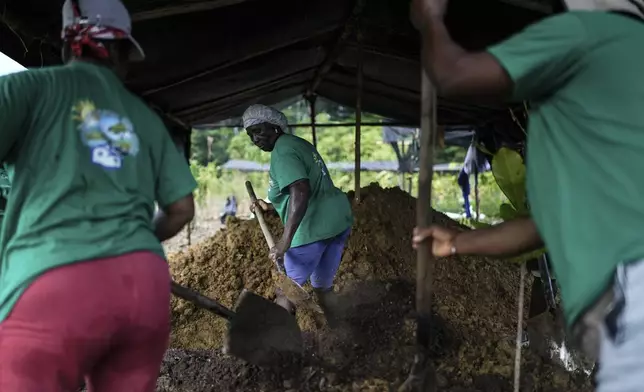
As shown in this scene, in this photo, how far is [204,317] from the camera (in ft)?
15.8

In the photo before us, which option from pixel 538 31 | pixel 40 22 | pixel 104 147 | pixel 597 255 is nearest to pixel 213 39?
pixel 40 22

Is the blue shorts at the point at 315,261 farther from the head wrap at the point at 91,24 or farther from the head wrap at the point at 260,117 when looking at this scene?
the head wrap at the point at 91,24

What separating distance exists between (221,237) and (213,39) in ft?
8.33

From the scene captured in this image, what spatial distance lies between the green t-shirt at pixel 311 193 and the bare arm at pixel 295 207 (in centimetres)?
5

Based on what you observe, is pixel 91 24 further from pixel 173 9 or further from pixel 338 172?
pixel 338 172

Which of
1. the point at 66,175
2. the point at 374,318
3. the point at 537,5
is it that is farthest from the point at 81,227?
the point at 374,318

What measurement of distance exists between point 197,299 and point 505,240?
4.88ft

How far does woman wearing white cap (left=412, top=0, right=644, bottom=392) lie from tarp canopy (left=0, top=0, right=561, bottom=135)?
1777mm

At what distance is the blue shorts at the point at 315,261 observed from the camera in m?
4.07

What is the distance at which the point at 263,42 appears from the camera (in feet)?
13.9

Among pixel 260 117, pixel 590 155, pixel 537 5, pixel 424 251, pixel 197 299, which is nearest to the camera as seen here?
pixel 590 155

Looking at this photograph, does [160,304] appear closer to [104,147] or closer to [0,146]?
[104,147]

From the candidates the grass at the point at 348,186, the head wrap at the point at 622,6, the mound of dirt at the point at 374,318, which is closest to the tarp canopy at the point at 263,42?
the mound of dirt at the point at 374,318

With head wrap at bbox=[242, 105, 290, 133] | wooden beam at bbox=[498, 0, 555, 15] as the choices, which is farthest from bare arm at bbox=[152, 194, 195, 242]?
head wrap at bbox=[242, 105, 290, 133]
